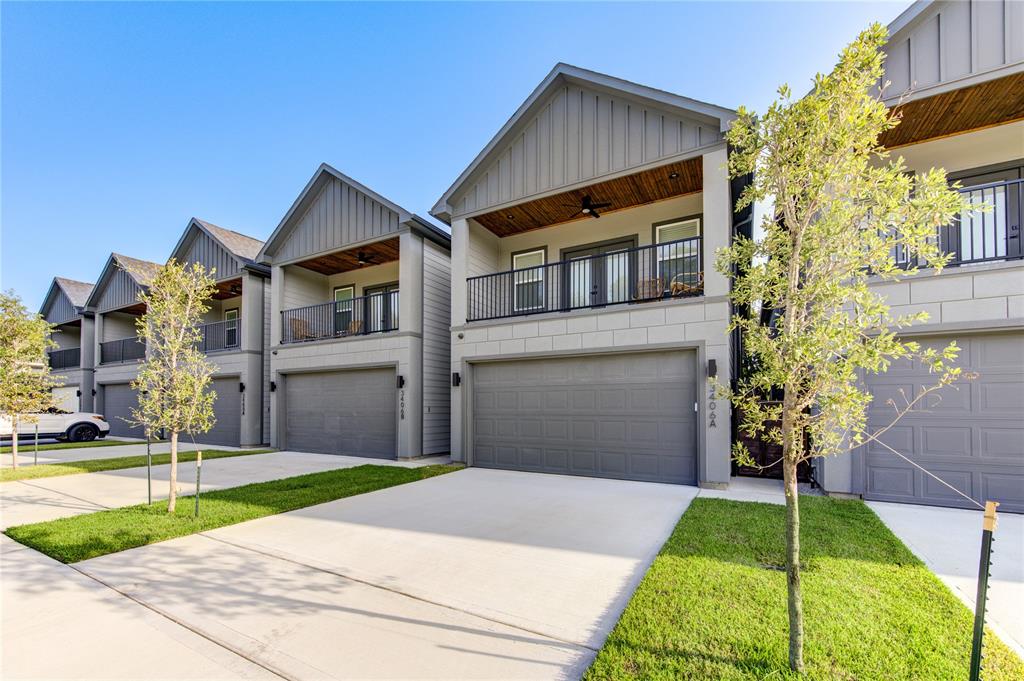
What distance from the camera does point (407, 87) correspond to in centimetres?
1464

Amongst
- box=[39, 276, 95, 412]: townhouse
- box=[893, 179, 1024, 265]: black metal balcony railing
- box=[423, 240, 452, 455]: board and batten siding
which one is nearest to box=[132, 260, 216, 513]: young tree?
box=[423, 240, 452, 455]: board and batten siding

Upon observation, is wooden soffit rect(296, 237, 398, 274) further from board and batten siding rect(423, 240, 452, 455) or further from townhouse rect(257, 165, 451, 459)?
board and batten siding rect(423, 240, 452, 455)

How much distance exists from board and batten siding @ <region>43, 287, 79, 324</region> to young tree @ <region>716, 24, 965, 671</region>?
1101 inches

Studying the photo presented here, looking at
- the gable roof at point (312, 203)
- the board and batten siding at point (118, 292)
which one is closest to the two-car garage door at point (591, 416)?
the gable roof at point (312, 203)

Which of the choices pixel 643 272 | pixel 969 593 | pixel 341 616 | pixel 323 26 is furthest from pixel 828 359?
pixel 323 26

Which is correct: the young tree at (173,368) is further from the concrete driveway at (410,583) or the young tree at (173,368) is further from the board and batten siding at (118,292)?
the board and batten siding at (118,292)

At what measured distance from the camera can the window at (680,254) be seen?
8656mm

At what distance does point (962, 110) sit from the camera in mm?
6637

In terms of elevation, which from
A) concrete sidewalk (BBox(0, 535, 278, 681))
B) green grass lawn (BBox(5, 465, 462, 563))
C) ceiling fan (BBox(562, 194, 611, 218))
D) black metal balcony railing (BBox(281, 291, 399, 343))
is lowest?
green grass lawn (BBox(5, 465, 462, 563))

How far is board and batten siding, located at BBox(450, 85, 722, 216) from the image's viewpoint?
27.3ft

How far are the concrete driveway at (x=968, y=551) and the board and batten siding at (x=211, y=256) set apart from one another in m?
17.2

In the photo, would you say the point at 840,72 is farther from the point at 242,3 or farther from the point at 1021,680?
the point at 242,3

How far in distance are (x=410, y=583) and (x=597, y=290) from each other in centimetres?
711

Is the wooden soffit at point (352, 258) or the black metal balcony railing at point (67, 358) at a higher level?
the wooden soffit at point (352, 258)
